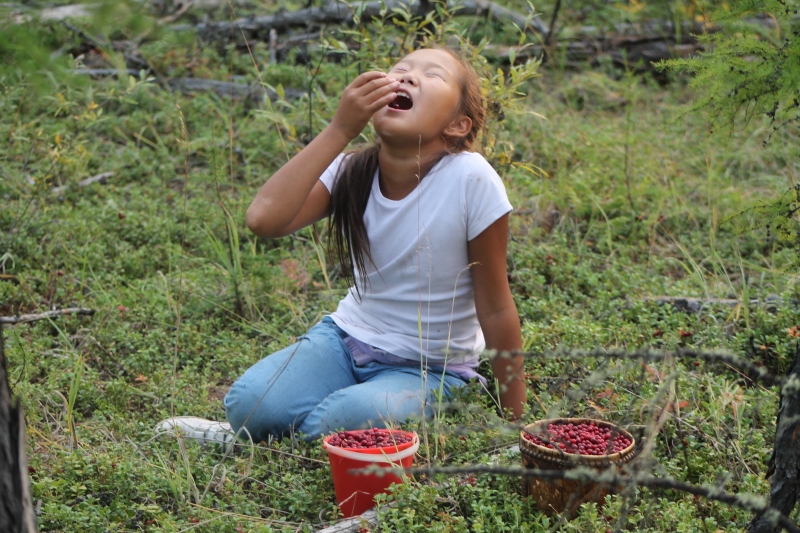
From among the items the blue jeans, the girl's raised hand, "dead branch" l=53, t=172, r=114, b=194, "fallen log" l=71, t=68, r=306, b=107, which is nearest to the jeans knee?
the blue jeans

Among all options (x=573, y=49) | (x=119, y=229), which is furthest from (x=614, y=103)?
(x=119, y=229)

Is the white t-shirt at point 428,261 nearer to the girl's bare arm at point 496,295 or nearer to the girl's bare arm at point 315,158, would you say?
the girl's bare arm at point 496,295

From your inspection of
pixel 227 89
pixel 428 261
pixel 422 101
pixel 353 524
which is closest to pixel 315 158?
pixel 422 101

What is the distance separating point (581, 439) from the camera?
6.36ft

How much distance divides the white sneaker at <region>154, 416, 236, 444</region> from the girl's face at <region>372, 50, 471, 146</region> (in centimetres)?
108

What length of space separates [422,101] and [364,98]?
21 centimetres

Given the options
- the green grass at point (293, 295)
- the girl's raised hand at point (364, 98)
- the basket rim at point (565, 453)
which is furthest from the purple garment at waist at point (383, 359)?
the girl's raised hand at point (364, 98)

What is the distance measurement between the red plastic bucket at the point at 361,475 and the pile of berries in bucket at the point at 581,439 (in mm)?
318

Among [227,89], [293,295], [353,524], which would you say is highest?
[227,89]

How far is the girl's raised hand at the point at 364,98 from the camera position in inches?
93.0

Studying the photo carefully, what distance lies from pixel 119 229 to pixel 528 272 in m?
2.22

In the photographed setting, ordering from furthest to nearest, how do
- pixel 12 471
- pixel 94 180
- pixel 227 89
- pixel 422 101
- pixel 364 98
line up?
pixel 227 89, pixel 94 180, pixel 422 101, pixel 364 98, pixel 12 471

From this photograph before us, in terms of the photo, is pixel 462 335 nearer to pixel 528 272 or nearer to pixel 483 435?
pixel 483 435

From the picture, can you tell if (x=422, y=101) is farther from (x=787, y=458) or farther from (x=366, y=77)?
(x=787, y=458)
